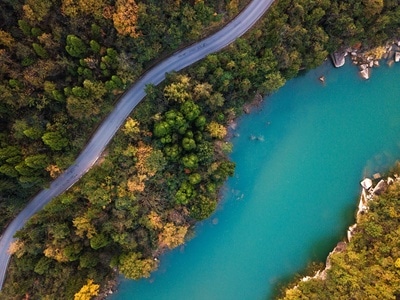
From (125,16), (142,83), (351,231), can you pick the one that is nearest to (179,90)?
(142,83)

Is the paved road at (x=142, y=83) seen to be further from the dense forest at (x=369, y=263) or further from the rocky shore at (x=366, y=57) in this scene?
the dense forest at (x=369, y=263)

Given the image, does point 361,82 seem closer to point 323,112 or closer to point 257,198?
point 323,112

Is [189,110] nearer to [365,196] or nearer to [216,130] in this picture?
[216,130]

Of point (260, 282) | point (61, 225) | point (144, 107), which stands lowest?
point (260, 282)

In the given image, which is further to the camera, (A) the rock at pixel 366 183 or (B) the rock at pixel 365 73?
(B) the rock at pixel 365 73

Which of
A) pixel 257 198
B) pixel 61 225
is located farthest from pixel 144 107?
pixel 257 198

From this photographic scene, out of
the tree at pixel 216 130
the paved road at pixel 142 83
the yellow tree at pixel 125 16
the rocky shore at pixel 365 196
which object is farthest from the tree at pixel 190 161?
the rocky shore at pixel 365 196
